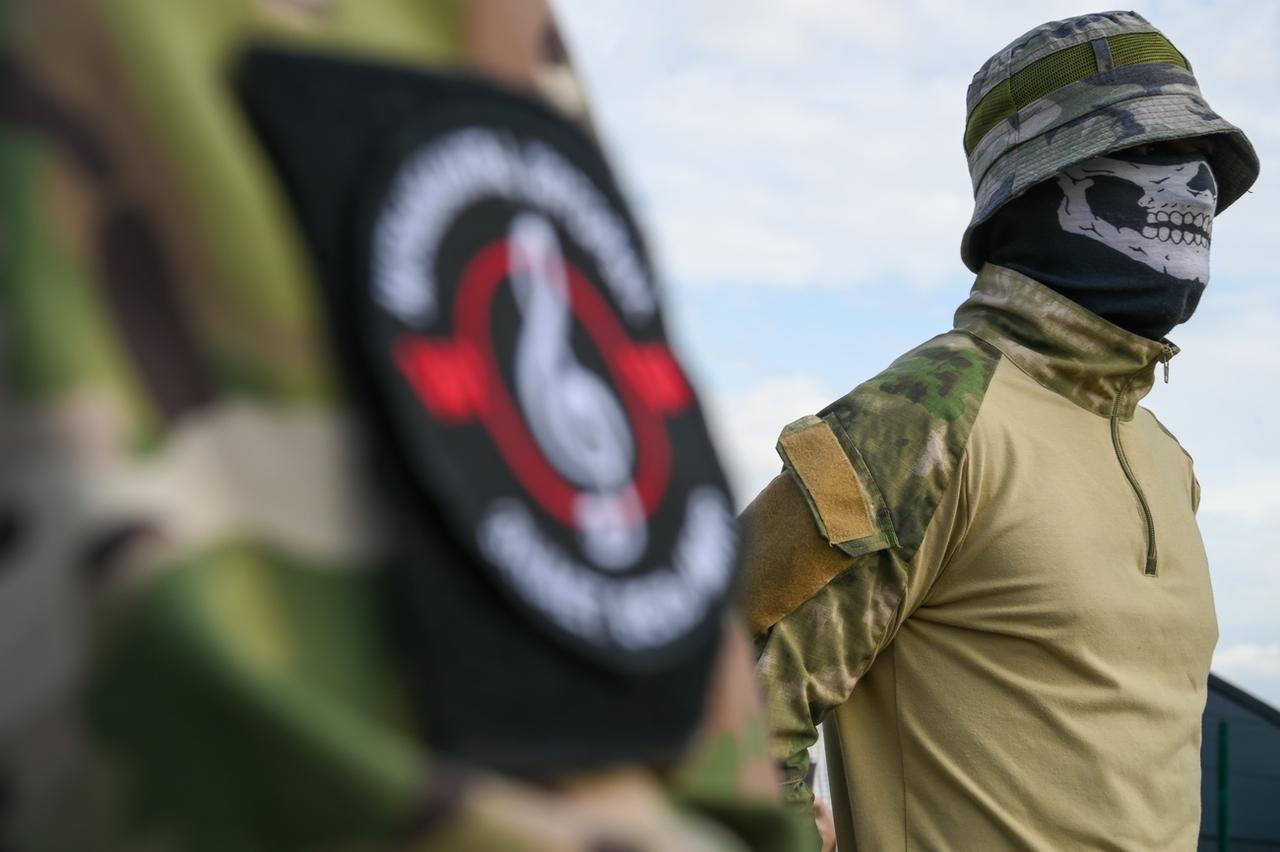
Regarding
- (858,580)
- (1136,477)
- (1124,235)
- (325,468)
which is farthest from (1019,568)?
(325,468)

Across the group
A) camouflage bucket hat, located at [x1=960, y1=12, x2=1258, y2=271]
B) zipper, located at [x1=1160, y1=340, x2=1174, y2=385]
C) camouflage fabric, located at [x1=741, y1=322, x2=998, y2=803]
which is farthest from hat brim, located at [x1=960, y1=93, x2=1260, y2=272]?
camouflage fabric, located at [x1=741, y1=322, x2=998, y2=803]

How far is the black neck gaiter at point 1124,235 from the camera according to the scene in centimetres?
262

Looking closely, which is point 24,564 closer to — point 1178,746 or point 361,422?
point 361,422

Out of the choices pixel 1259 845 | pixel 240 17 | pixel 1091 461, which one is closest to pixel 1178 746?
pixel 1091 461

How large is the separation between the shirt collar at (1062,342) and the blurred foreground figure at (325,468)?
211 centimetres

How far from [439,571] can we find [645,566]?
83mm

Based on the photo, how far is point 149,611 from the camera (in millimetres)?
428

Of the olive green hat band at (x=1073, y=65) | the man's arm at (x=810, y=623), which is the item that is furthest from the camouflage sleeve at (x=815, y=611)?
the olive green hat band at (x=1073, y=65)

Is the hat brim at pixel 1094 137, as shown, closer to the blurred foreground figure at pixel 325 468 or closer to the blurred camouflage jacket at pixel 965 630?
the blurred camouflage jacket at pixel 965 630

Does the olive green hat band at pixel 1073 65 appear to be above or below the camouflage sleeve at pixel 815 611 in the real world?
above

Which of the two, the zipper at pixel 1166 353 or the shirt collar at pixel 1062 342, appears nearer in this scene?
the shirt collar at pixel 1062 342

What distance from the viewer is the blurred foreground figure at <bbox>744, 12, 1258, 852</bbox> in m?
2.25

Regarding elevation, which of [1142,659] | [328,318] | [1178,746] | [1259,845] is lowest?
[1259,845]

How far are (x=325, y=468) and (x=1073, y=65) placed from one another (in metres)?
→ 2.49
